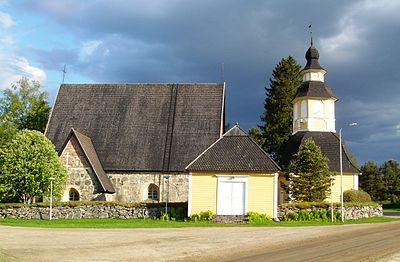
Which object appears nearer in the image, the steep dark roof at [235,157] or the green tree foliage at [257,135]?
the steep dark roof at [235,157]

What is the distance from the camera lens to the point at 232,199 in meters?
32.8

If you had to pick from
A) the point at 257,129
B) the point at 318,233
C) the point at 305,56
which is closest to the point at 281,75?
Result: the point at 257,129

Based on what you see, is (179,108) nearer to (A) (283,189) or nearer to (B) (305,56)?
(A) (283,189)

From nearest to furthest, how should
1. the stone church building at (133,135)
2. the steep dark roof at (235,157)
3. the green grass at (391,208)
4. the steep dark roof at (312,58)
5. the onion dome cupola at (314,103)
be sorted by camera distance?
the steep dark roof at (235,157), the stone church building at (133,135), the onion dome cupola at (314,103), the steep dark roof at (312,58), the green grass at (391,208)

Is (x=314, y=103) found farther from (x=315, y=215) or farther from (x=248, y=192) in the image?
(x=248, y=192)

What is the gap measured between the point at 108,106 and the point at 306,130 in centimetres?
1936

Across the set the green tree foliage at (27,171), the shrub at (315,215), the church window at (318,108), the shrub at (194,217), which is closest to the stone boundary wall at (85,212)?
the green tree foliage at (27,171)

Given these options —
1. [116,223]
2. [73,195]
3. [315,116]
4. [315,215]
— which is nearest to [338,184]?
[315,116]

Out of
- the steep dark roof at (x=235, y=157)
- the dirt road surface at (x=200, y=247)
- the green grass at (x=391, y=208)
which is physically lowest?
the dirt road surface at (x=200, y=247)

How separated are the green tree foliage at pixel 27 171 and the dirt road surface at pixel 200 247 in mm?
14330

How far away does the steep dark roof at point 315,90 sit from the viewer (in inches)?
→ 1845

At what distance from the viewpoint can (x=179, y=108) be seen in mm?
43406

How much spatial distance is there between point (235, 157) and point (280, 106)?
99.6 ft

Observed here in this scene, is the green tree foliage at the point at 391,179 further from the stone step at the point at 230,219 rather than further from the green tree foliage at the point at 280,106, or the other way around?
the stone step at the point at 230,219
